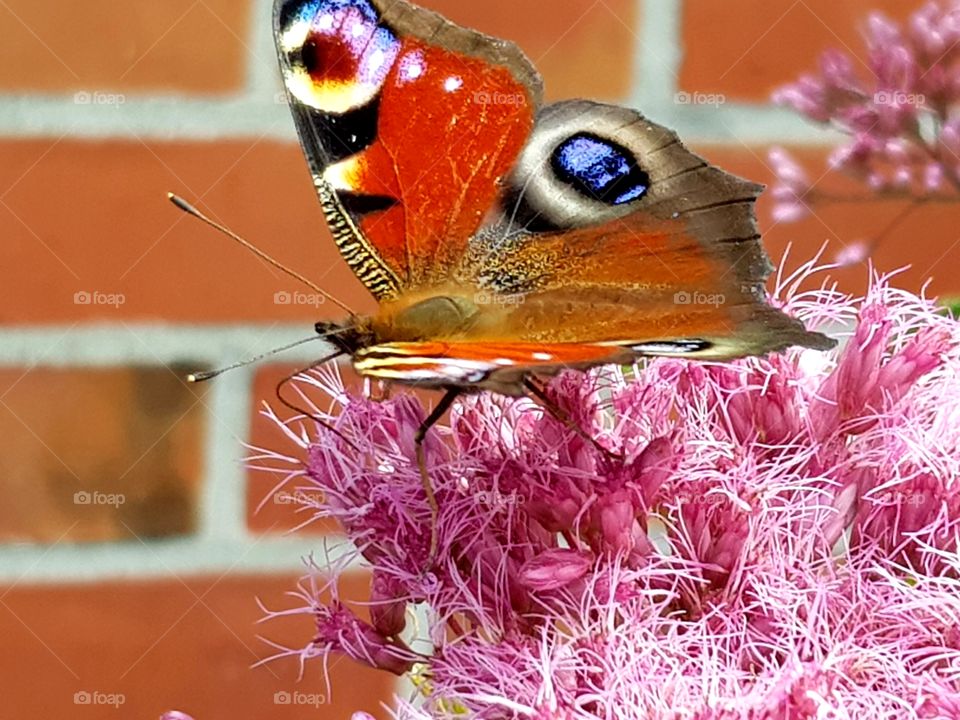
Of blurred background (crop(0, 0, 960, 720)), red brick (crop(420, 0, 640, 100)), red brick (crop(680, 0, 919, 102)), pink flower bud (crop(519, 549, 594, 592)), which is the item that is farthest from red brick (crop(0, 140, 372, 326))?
pink flower bud (crop(519, 549, 594, 592))

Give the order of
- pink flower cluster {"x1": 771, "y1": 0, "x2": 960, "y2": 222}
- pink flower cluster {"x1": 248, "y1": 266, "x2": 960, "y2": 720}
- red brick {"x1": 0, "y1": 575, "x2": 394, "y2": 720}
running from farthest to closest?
1. red brick {"x1": 0, "y1": 575, "x2": 394, "y2": 720}
2. pink flower cluster {"x1": 771, "y1": 0, "x2": 960, "y2": 222}
3. pink flower cluster {"x1": 248, "y1": 266, "x2": 960, "y2": 720}

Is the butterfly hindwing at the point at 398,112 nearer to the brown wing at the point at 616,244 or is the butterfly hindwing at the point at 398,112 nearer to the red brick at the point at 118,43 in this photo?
the brown wing at the point at 616,244

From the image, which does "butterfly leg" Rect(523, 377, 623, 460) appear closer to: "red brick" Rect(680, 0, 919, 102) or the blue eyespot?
the blue eyespot

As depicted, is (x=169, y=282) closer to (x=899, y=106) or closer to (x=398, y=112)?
(x=398, y=112)

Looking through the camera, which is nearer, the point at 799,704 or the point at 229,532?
the point at 799,704

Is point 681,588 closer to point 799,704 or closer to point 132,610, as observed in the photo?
point 799,704

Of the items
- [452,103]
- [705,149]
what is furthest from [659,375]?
[705,149]
